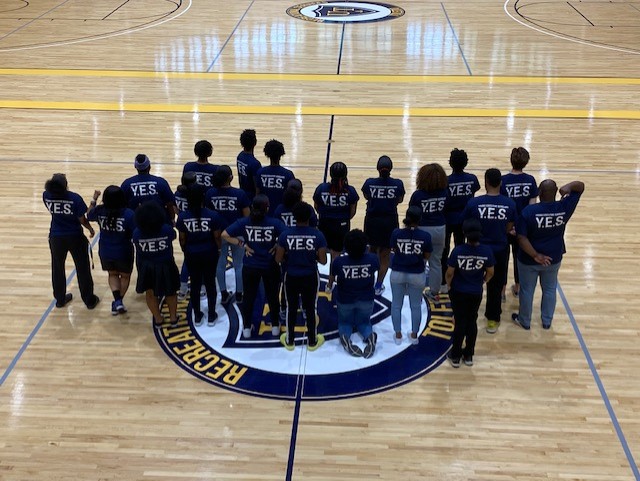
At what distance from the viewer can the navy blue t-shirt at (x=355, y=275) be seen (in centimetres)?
635

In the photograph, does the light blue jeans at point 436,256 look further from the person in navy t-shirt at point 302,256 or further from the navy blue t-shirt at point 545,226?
the person in navy t-shirt at point 302,256

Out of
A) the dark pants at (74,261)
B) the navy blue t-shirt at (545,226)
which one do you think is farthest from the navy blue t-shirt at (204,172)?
the navy blue t-shirt at (545,226)

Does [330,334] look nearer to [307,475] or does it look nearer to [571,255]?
[307,475]

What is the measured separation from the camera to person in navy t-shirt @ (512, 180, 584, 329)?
671 centimetres

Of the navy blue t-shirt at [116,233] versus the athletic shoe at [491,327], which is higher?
the navy blue t-shirt at [116,233]

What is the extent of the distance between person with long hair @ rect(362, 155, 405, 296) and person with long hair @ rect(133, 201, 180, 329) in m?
2.14

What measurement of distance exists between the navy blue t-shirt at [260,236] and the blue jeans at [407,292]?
120 centimetres

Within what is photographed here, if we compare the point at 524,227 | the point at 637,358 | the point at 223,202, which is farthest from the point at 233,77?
the point at 637,358

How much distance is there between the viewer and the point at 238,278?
7.62 metres

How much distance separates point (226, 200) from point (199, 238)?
2.02 ft

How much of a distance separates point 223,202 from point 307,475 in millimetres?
3062

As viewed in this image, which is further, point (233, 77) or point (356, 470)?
point (233, 77)

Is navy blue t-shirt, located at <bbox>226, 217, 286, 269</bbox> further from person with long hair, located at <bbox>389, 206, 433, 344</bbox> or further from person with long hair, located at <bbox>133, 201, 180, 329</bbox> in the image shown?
person with long hair, located at <bbox>389, 206, 433, 344</bbox>

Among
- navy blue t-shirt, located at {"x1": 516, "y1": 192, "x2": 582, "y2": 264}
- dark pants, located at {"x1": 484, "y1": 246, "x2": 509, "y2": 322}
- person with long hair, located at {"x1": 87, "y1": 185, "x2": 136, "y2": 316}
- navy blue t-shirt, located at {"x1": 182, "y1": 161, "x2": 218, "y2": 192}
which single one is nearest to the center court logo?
dark pants, located at {"x1": 484, "y1": 246, "x2": 509, "y2": 322}
